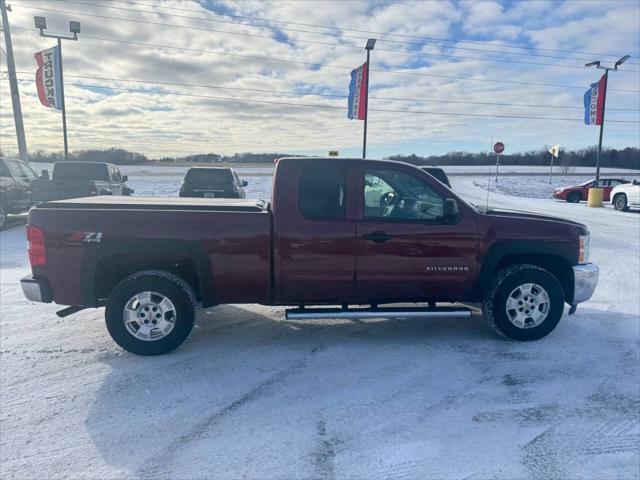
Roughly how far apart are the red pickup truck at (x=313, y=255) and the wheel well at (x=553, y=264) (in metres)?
0.01

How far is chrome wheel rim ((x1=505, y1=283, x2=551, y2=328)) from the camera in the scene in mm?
4790

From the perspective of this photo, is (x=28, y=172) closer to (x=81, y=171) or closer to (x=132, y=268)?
(x=81, y=171)

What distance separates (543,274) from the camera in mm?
4758

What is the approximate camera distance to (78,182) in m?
12.7

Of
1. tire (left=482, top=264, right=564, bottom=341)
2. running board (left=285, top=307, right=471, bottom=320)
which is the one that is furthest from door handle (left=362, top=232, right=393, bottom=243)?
tire (left=482, top=264, right=564, bottom=341)

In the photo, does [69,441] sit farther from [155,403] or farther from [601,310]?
[601,310]

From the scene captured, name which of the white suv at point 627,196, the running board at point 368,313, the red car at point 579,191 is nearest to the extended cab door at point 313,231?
the running board at point 368,313

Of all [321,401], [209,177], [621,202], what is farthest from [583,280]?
[621,202]

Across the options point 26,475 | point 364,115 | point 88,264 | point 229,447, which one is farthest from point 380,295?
point 364,115

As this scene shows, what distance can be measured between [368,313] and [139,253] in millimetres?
2330

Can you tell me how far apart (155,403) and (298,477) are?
145 cm

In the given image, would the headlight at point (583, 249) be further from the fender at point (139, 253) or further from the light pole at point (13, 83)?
the light pole at point (13, 83)

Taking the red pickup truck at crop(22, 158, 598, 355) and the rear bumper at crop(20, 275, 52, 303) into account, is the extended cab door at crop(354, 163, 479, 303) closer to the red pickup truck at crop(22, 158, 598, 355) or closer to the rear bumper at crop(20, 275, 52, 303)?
the red pickup truck at crop(22, 158, 598, 355)

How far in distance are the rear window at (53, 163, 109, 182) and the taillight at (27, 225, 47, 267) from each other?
34.1 feet
